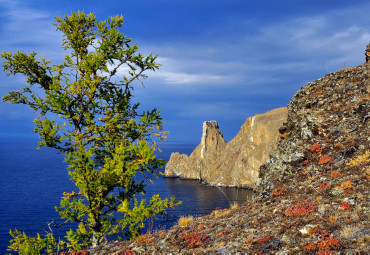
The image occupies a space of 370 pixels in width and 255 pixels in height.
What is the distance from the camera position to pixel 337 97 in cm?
1805

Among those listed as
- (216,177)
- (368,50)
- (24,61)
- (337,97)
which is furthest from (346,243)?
(216,177)

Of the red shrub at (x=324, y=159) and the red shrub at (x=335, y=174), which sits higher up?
the red shrub at (x=324, y=159)

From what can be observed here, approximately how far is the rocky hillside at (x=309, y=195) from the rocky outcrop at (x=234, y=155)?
11365 centimetres

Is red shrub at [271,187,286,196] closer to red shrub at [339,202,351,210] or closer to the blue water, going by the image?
red shrub at [339,202,351,210]

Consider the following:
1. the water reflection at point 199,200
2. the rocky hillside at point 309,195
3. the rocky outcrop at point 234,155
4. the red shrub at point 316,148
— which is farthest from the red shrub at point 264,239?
the rocky outcrop at point 234,155

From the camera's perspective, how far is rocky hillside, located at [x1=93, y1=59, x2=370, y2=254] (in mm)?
8102

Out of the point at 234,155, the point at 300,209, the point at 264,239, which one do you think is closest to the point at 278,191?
the point at 300,209

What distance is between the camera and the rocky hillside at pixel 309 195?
8.10m

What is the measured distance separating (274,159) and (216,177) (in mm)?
146287

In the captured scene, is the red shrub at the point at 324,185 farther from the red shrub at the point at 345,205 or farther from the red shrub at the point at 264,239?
the red shrub at the point at 264,239

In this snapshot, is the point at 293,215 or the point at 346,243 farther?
the point at 293,215

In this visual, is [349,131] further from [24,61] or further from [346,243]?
[24,61]

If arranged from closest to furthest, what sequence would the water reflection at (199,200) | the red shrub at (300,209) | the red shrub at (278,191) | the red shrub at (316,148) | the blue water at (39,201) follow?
the red shrub at (300,209)
the red shrub at (278,191)
the red shrub at (316,148)
the blue water at (39,201)
the water reflection at (199,200)

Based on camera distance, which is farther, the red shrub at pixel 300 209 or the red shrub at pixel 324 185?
the red shrub at pixel 324 185
